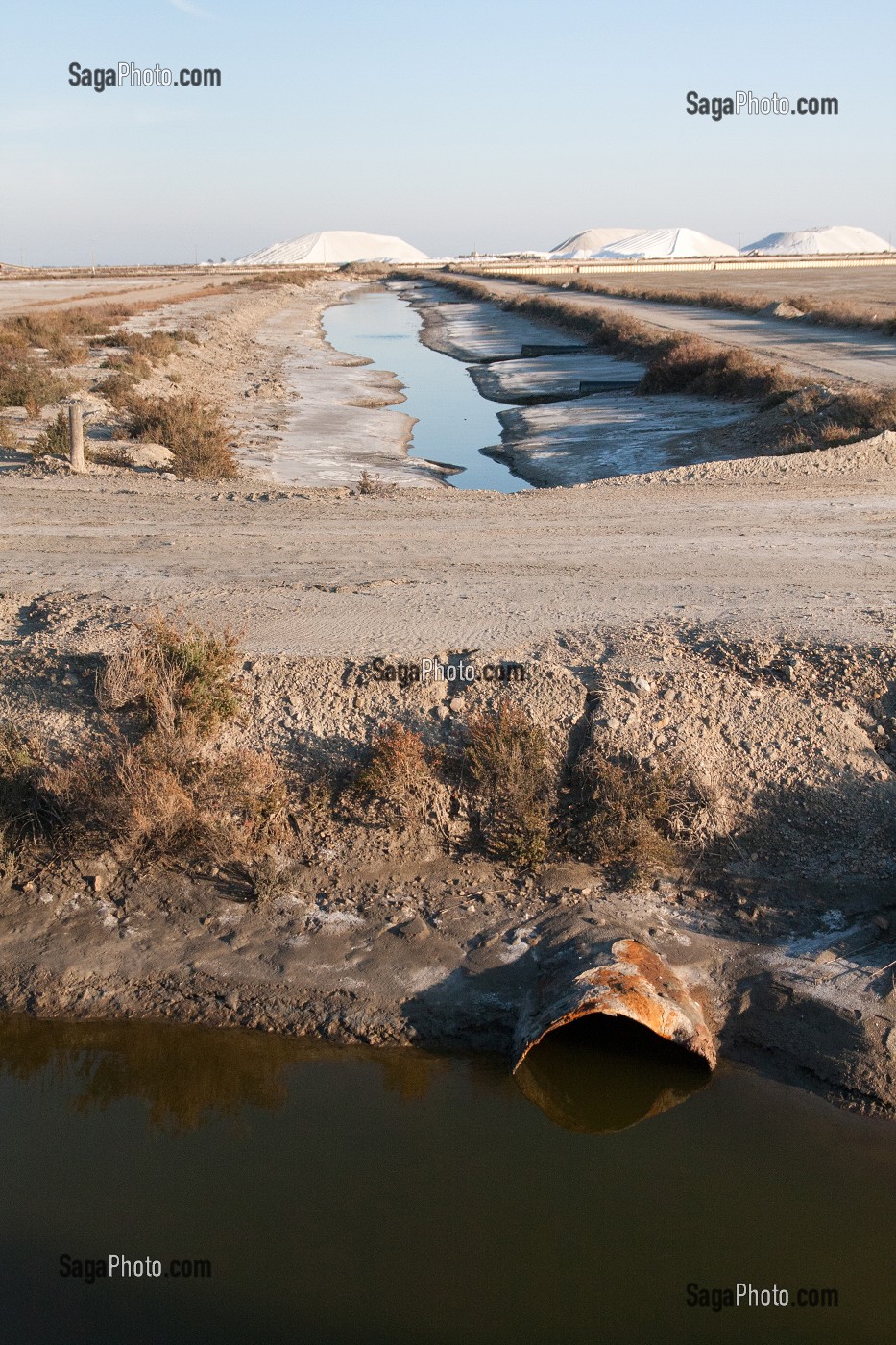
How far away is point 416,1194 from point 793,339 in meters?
33.9

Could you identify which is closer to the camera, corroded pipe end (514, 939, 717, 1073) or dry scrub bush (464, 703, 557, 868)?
corroded pipe end (514, 939, 717, 1073)

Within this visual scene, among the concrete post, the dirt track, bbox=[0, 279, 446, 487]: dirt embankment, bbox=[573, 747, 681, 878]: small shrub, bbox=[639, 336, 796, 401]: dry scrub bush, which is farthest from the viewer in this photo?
bbox=[639, 336, 796, 401]: dry scrub bush

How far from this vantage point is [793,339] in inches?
1377

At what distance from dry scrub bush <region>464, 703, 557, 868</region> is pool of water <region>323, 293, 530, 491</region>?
1079 centimetres

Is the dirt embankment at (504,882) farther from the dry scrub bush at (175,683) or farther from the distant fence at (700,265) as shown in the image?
the distant fence at (700,265)

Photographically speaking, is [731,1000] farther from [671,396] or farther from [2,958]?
[671,396]

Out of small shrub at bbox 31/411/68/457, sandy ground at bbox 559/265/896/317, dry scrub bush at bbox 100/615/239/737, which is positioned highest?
sandy ground at bbox 559/265/896/317

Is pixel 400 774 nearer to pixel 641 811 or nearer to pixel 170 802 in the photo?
pixel 170 802

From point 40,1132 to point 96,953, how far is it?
1362 millimetres

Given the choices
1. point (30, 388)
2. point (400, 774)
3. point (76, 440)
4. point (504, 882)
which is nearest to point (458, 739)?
point (400, 774)

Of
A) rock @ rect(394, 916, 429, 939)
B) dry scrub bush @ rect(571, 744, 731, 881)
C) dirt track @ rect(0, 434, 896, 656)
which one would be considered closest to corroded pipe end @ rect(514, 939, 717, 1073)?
rock @ rect(394, 916, 429, 939)

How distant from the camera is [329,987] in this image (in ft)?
22.5

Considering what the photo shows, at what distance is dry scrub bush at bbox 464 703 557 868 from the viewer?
303 inches

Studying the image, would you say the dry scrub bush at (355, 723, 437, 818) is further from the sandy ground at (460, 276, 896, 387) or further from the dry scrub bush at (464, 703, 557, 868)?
the sandy ground at (460, 276, 896, 387)
